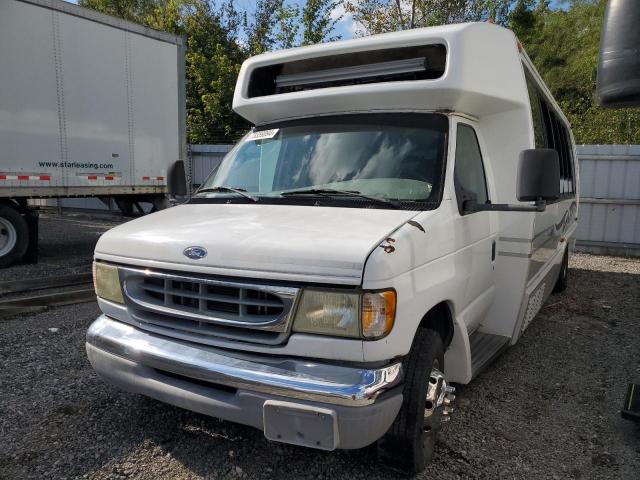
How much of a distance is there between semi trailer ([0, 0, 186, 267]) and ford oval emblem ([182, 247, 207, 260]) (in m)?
4.28

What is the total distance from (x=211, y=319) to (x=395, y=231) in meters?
1.04

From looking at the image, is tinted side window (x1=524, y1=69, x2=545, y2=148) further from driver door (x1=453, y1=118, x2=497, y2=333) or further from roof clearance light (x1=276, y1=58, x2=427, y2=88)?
roof clearance light (x1=276, y1=58, x2=427, y2=88)

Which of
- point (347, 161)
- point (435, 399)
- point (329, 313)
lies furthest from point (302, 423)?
point (347, 161)

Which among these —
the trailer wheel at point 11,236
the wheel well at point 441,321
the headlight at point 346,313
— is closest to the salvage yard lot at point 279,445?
the wheel well at point 441,321

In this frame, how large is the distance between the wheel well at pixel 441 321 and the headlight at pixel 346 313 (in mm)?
638

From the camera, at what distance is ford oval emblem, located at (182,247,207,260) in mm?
2531

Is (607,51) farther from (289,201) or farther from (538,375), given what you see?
(538,375)

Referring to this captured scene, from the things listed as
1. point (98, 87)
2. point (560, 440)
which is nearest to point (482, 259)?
point (560, 440)

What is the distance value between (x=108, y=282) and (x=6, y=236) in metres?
6.37

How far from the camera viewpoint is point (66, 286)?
22.9 feet

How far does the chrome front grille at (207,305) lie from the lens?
7.83 feet

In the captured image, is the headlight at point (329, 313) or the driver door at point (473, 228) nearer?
the headlight at point (329, 313)

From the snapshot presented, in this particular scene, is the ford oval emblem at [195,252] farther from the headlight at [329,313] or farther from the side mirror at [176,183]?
the side mirror at [176,183]

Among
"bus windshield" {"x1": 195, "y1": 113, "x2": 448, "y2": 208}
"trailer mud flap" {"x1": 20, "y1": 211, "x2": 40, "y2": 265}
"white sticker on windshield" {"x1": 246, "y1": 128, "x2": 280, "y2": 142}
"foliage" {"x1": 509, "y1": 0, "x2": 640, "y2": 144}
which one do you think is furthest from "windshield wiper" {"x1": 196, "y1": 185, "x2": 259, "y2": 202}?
"foliage" {"x1": 509, "y1": 0, "x2": 640, "y2": 144}
